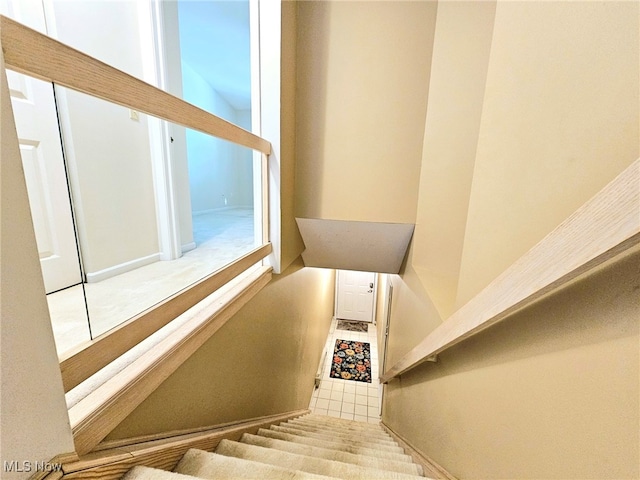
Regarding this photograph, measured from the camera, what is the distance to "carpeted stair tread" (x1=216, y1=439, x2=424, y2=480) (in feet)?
2.97

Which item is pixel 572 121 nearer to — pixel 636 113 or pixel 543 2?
pixel 636 113

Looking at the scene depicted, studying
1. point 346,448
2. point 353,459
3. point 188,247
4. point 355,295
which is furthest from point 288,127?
point 355,295

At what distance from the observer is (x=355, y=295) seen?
6.16m

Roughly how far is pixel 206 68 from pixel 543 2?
4.06 meters

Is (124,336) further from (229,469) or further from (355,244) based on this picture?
(355,244)

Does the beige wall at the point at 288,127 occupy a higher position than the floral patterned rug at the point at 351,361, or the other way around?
the beige wall at the point at 288,127

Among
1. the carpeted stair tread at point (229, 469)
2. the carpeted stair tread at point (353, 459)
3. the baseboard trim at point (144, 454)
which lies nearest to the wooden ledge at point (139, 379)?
the baseboard trim at point (144, 454)

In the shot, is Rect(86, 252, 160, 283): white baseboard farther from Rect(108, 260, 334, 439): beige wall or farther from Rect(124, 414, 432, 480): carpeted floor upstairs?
Rect(124, 414, 432, 480): carpeted floor upstairs

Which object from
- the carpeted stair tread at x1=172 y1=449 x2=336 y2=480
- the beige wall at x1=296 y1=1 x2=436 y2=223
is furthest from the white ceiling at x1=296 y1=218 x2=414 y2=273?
the carpeted stair tread at x1=172 y1=449 x2=336 y2=480

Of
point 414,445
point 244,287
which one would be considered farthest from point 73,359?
point 414,445

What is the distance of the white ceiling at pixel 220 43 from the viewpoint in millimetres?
2572

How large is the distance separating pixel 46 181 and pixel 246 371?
1.29m

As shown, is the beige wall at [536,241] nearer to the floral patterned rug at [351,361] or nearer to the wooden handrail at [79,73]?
the wooden handrail at [79,73]
